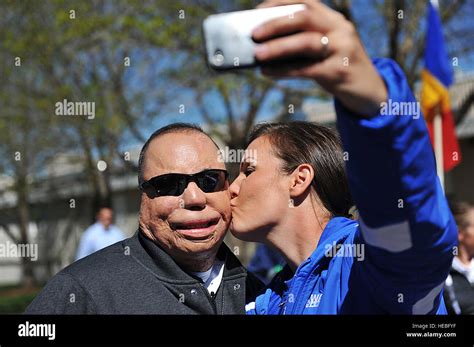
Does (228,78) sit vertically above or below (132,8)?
below

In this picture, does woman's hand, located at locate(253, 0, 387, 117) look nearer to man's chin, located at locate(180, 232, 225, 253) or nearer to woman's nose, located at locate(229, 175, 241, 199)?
man's chin, located at locate(180, 232, 225, 253)

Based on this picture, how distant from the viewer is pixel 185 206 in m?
2.33

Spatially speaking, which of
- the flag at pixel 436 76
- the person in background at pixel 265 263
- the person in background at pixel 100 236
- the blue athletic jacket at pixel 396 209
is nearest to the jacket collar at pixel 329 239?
the blue athletic jacket at pixel 396 209

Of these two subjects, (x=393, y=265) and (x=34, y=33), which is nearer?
(x=393, y=265)

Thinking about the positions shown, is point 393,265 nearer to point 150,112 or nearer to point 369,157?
point 369,157

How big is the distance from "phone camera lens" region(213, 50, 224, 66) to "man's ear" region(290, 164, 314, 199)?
1181mm

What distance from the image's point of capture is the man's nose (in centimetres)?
232

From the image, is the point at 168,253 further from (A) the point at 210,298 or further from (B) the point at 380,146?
(B) the point at 380,146

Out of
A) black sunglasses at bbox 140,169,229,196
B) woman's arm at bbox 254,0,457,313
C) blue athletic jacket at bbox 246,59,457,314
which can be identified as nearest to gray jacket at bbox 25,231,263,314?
black sunglasses at bbox 140,169,229,196

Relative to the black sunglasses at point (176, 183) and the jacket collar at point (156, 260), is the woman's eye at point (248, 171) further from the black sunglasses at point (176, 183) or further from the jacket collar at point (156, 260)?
the jacket collar at point (156, 260)

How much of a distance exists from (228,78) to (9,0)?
400 centimetres

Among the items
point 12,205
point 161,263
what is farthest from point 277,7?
point 12,205

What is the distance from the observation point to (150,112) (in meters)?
12.0

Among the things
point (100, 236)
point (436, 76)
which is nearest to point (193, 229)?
point (436, 76)
